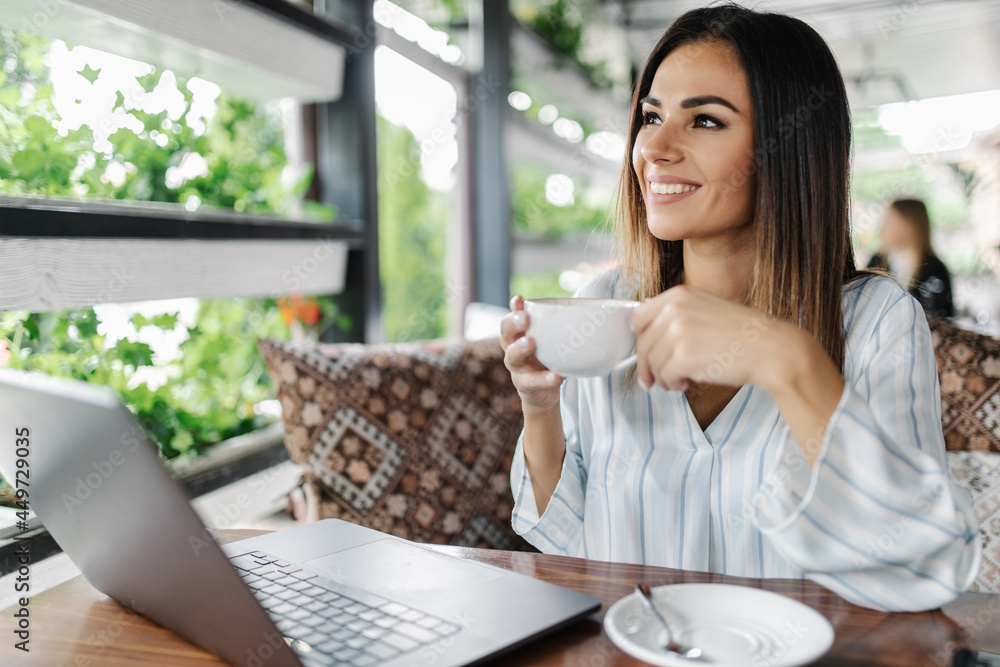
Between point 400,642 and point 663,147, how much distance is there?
2.67ft

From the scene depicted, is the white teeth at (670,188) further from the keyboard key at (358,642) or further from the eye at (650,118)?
the keyboard key at (358,642)

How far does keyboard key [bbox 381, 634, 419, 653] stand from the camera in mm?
639

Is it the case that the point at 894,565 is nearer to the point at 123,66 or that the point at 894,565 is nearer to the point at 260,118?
the point at 123,66

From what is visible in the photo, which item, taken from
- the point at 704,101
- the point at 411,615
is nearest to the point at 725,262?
the point at 704,101

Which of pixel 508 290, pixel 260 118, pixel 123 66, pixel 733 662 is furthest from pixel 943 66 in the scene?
pixel 733 662

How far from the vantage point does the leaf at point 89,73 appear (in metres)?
1.34

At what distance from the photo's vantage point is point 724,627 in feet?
2.17

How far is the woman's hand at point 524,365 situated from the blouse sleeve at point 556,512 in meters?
0.16

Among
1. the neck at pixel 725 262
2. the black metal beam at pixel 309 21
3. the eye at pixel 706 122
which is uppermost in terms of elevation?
the black metal beam at pixel 309 21

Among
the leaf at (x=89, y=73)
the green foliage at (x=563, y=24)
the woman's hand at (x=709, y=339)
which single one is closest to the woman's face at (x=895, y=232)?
the green foliage at (x=563, y=24)

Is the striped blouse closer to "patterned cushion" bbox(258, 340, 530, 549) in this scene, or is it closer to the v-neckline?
the v-neckline

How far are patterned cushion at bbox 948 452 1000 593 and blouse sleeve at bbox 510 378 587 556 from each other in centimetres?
74

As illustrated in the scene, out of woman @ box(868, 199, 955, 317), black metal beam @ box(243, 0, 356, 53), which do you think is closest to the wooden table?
black metal beam @ box(243, 0, 356, 53)

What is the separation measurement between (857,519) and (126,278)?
1.25 metres
